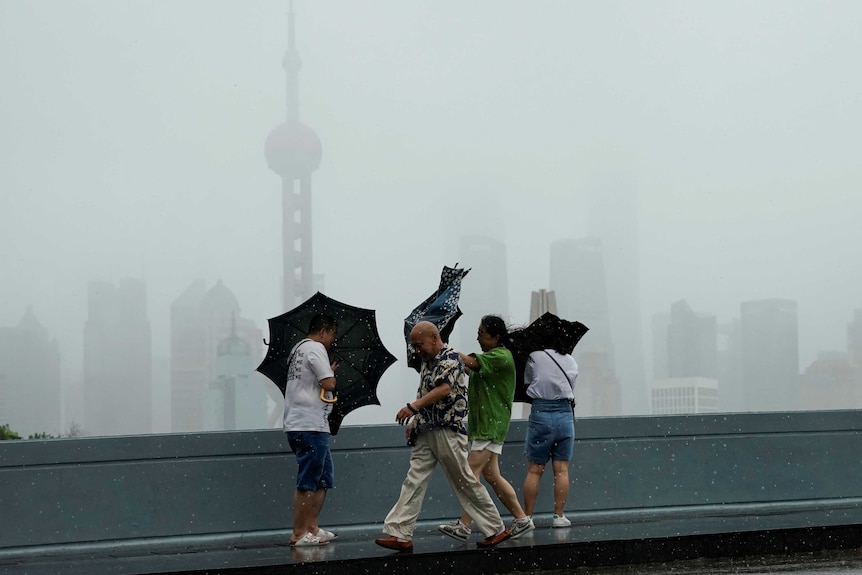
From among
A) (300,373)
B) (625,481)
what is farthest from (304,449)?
(625,481)

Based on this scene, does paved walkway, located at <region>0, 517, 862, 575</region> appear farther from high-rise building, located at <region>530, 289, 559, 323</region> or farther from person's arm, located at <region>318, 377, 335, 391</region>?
high-rise building, located at <region>530, 289, 559, 323</region>

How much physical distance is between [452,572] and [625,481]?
3568mm


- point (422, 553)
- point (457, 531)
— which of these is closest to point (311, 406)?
point (422, 553)

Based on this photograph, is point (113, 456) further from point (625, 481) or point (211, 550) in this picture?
point (625, 481)

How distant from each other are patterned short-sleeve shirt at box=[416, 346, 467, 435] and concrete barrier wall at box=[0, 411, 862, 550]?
2.21 m

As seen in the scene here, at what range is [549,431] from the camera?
8844 millimetres

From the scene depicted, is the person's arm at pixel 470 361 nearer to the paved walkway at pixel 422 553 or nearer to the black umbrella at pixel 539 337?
the black umbrella at pixel 539 337

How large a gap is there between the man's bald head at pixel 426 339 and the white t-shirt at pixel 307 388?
2.40ft

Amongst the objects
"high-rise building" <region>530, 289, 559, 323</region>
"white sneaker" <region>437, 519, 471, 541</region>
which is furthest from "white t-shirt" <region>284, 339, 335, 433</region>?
"high-rise building" <region>530, 289, 559, 323</region>

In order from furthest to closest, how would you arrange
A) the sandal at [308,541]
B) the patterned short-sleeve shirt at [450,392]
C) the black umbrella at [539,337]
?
the black umbrella at [539,337] < the sandal at [308,541] < the patterned short-sleeve shirt at [450,392]

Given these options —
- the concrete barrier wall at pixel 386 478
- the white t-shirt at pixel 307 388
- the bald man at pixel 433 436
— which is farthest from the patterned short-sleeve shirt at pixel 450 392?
the concrete barrier wall at pixel 386 478

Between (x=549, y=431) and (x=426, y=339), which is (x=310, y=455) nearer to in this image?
(x=426, y=339)

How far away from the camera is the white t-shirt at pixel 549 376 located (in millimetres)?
8836

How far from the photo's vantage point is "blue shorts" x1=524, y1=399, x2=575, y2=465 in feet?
29.0
